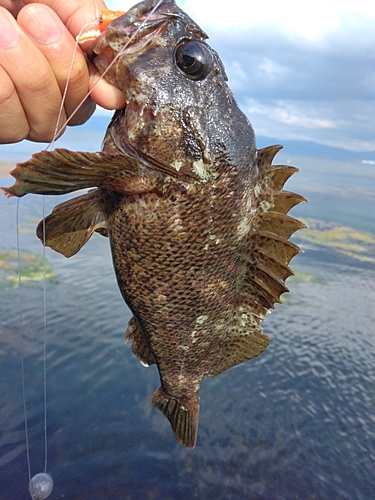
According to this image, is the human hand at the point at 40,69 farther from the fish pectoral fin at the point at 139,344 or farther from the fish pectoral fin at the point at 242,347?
the fish pectoral fin at the point at 242,347

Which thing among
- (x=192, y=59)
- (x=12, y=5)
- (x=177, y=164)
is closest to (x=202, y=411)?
(x=177, y=164)

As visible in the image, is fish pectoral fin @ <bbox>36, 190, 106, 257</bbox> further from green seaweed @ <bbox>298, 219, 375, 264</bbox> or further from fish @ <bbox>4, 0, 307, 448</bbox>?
green seaweed @ <bbox>298, 219, 375, 264</bbox>

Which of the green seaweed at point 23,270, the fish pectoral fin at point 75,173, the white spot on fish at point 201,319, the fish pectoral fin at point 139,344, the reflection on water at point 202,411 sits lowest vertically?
the reflection on water at point 202,411

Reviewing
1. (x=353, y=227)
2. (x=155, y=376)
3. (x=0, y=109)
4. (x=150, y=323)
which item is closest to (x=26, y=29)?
(x=0, y=109)

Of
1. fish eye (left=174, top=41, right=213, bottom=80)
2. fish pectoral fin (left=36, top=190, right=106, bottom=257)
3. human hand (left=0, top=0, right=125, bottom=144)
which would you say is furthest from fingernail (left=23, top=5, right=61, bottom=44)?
fish pectoral fin (left=36, top=190, right=106, bottom=257)

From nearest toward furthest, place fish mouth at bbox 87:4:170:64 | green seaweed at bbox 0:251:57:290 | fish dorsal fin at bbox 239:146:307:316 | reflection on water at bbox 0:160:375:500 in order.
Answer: fish mouth at bbox 87:4:170:64
fish dorsal fin at bbox 239:146:307:316
reflection on water at bbox 0:160:375:500
green seaweed at bbox 0:251:57:290

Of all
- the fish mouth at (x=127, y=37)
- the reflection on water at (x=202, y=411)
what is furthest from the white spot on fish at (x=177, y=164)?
the reflection on water at (x=202, y=411)

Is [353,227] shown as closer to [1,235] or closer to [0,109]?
[1,235]

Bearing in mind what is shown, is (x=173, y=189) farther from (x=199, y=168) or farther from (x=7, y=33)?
(x=7, y=33)
